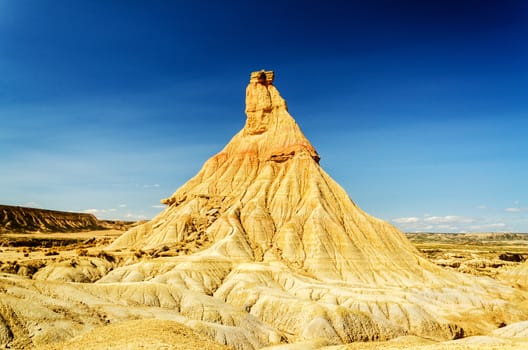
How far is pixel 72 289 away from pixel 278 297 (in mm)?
30838

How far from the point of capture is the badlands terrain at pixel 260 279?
144 ft

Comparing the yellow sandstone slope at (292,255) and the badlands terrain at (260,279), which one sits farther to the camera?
the yellow sandstone slope at (292,255)

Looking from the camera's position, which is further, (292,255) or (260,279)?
(292,255)

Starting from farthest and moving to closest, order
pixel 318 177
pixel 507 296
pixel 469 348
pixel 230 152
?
pixel 230 152 < pixel 318 177 < pixel 507 296 < pixel 469 348

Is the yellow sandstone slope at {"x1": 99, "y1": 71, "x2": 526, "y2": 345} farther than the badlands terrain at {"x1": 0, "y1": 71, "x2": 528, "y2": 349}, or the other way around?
the yellow sandstone slope at {"x1": 99, "y1": 71, "x2": 526, "y2": 345}

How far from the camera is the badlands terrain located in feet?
144

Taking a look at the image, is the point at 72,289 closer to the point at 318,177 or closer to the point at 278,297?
the point at 278,297

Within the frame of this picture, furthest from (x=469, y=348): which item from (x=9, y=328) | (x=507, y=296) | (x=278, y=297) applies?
(x=507, y=296)

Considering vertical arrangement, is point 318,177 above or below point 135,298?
above

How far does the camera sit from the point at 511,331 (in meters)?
63.3

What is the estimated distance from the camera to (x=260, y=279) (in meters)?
82.8

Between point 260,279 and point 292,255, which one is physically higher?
point 292,255

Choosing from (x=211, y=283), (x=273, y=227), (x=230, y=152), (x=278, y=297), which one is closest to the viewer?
(x=278, y=297)

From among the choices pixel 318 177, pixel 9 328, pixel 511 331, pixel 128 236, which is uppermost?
pixel 318 177
